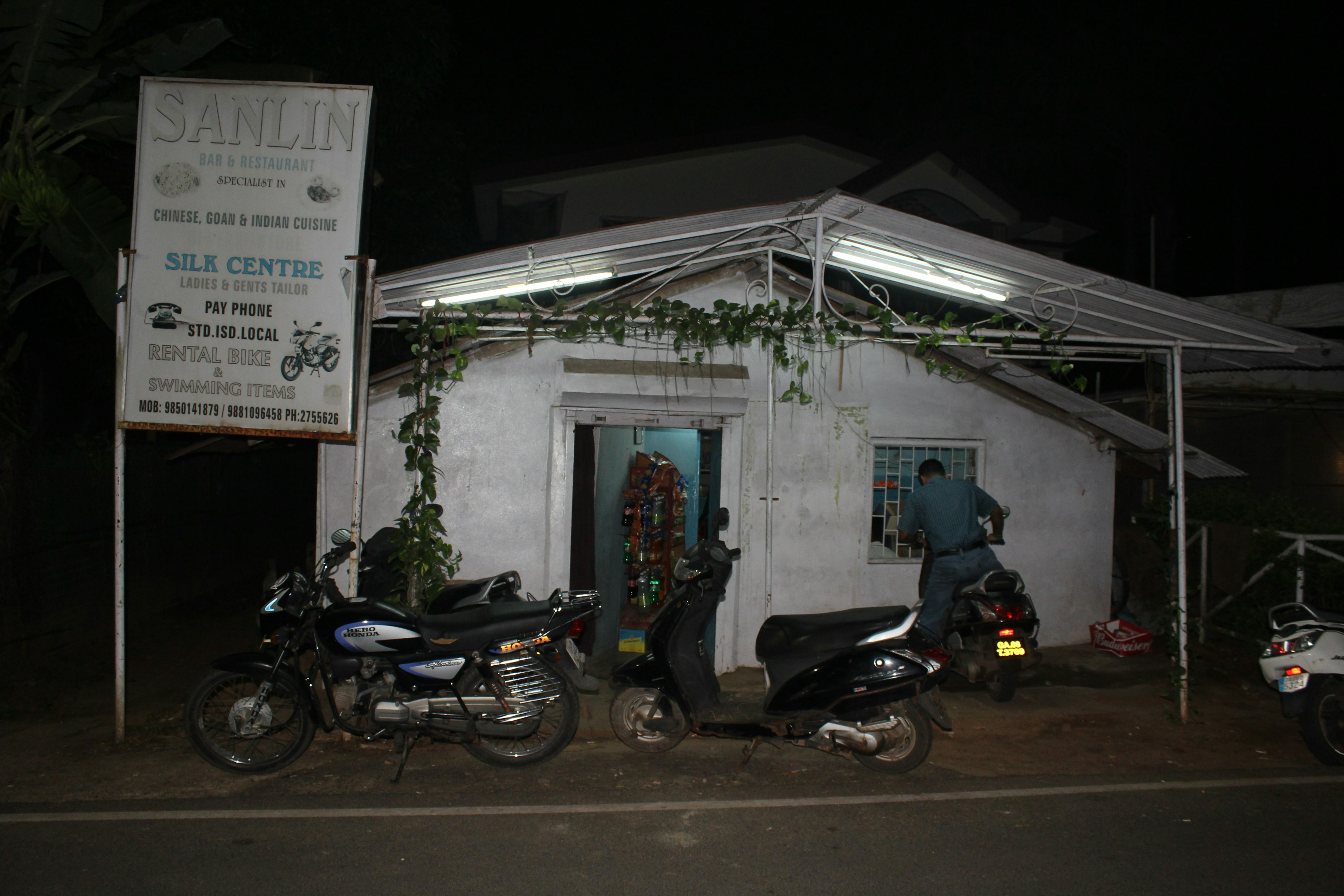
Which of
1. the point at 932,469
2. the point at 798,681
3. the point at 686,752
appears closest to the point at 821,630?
the point at 798,681

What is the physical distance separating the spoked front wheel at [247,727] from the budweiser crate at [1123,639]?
23.2 feet

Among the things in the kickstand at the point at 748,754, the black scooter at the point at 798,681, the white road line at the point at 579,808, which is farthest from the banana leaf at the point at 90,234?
the kickstand at the point at 748,754

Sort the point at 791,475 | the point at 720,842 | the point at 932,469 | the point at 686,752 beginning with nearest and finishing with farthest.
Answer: the point at 720,842 < the point at 686,752 < the point at 932,469 < the point at 791,475

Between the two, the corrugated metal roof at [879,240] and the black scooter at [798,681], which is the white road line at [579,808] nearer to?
the black scooter at [798,681]

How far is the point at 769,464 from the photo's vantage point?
717 centimetres

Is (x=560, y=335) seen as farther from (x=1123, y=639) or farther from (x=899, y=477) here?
(x=1123, y=639)

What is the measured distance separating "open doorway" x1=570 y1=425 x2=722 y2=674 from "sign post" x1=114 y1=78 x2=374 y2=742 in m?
2.59

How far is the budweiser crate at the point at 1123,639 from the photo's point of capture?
783cm

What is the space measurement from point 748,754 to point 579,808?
1137mm

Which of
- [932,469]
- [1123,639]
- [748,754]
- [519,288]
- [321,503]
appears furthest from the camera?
[1123,639]

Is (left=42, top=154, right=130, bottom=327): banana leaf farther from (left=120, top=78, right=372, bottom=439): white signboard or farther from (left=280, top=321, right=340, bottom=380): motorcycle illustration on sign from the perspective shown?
(left=280, top=321, right=340, bottom=380): motorcycle illustration on sign

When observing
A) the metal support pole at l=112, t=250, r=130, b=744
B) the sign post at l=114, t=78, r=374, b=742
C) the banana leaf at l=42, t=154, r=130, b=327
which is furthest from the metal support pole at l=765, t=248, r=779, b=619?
the banana leaf at l=42, t=154, r=130, b=327

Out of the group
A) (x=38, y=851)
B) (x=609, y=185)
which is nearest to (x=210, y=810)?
(x=38, y=851)

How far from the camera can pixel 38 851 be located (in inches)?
159
